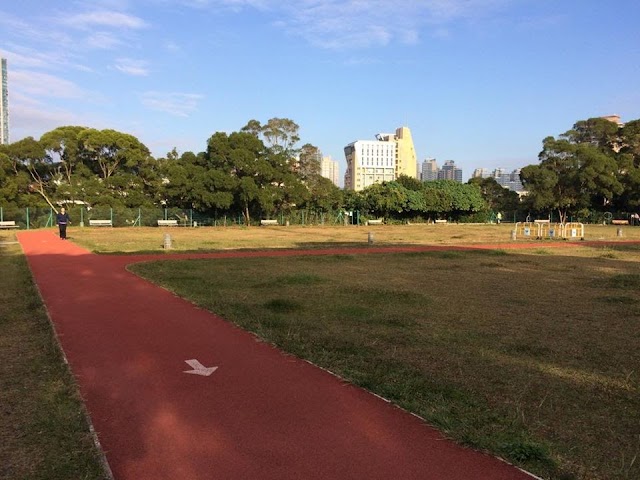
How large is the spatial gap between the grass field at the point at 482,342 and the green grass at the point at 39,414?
227cm

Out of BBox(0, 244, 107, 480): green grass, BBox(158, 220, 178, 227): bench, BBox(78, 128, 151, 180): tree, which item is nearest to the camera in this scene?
BBox(0, 244, 107, 480): green grass

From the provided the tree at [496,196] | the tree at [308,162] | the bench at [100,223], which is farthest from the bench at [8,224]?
the tree at [496,196]

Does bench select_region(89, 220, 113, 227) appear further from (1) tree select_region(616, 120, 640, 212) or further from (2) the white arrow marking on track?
(1) tree select_region(616, 120, 640, 212)

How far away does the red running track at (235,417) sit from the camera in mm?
3248

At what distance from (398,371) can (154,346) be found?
2.89m

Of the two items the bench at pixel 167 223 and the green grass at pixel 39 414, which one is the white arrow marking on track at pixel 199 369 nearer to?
the green grass at pixel 39 414

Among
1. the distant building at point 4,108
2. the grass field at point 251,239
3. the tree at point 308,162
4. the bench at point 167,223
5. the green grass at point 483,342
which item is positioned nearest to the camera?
the green grass at point 483,342

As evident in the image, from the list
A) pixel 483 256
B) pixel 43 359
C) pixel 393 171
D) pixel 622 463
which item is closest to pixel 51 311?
pixel 43 359

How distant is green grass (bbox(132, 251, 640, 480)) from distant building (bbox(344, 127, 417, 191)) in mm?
131133

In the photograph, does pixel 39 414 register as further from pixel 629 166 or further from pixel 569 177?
pixel 629 166

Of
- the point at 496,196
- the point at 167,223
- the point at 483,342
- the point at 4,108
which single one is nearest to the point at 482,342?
the point at 483,342

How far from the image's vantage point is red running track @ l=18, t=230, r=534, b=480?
3.25 m

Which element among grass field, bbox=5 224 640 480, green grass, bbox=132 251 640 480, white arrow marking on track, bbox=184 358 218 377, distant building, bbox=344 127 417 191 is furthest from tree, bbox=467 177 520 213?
distant building, bbox=344 127 417 191

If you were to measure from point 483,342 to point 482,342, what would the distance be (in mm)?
12
